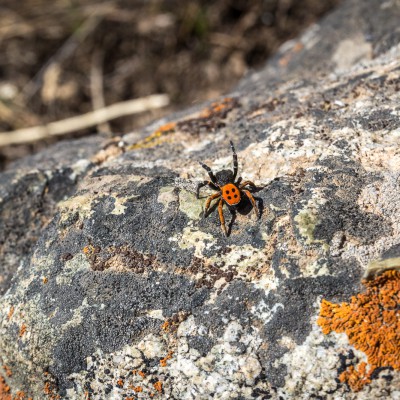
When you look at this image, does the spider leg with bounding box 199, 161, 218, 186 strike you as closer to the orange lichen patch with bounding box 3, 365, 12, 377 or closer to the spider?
the spider

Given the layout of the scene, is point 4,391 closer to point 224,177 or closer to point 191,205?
point 191,205

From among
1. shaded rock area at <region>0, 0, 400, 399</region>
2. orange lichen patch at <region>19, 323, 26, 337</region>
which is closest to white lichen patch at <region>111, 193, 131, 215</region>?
shaded rock area at <region>0, 0, 400, 399</region>

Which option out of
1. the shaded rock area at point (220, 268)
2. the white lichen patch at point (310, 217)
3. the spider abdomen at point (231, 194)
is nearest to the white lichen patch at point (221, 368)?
the shaded rock area at point (220, 268)

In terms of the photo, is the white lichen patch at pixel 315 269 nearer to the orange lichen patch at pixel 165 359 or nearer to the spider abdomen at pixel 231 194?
the spider abdomen at pixel 231 194

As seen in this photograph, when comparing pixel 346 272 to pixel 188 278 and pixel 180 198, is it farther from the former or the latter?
pixel 180 198

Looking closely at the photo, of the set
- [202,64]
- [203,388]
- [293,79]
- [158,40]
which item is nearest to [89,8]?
[158,40]

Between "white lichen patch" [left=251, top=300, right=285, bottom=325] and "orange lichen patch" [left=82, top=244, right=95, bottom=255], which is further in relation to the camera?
"orange lichen patch" [left=82, top=244, right=95, bottom=255]

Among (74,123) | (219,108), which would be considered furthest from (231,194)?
(74,123)
